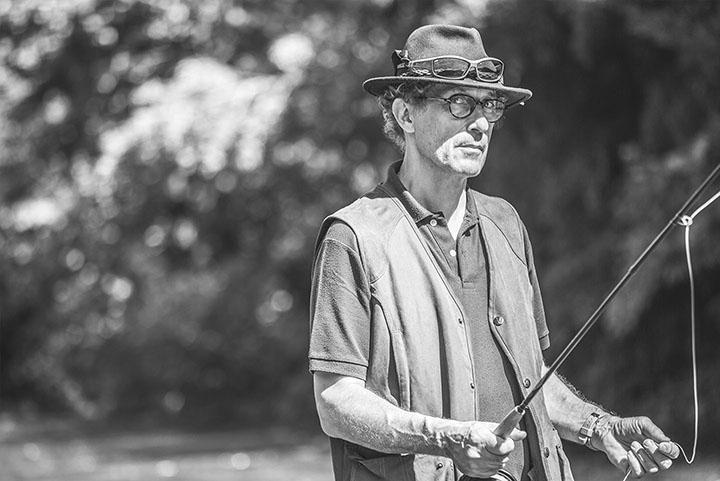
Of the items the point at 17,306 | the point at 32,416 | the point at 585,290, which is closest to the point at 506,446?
the point at 585,290

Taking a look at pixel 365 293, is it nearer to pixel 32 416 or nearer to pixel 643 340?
pixel 643 340

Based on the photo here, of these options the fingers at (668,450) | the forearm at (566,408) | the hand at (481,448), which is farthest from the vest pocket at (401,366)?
the fingers at (668,450)

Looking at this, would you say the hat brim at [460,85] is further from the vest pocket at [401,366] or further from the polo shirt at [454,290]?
the vest pocket at [401,366]

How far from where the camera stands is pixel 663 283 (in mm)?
7512

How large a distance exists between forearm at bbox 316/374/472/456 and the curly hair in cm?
73

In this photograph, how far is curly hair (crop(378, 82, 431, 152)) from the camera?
3082 millimetres

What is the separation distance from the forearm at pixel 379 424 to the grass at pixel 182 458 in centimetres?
522

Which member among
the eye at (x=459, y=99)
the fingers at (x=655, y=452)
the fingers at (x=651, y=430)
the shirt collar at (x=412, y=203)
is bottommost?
the fingers at (x=655, y=452)

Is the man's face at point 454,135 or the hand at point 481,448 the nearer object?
the hand at point 481,448

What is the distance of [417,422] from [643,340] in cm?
563

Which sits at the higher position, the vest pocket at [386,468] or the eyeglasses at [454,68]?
the eyeglasses at [454,68]

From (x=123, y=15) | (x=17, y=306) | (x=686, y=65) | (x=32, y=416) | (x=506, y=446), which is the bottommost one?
(x=32, y=416)

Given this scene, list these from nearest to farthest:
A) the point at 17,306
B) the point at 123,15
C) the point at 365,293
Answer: the point at 365,293, the point at 123,15, the point at 17,306

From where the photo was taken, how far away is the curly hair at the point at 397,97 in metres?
3.08
